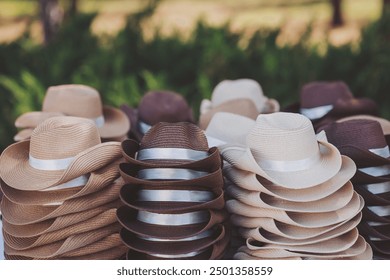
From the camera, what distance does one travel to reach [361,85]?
4113 mm

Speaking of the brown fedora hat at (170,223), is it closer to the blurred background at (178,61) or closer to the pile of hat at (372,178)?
the pile of hat at (372,178)

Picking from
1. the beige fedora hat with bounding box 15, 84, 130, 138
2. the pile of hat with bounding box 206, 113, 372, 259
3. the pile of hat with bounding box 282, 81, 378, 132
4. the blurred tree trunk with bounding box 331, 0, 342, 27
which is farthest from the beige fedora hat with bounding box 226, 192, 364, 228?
the blurred tree trunk with bounding box 331, 0, 342, 27

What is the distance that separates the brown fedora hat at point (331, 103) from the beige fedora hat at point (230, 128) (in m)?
0.49

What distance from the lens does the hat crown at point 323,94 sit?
2.61 m

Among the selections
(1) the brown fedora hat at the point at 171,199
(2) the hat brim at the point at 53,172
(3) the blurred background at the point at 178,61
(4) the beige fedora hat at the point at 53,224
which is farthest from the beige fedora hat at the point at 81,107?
(3) the blurred background at the point at 178,61

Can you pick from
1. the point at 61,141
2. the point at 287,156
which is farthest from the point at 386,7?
the point at 61,141

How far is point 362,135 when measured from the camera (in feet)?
6.59

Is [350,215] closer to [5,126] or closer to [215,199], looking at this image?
[215,199]

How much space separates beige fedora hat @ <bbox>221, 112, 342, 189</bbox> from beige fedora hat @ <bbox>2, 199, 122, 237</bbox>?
0.45 m

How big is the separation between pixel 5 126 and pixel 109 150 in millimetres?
2444

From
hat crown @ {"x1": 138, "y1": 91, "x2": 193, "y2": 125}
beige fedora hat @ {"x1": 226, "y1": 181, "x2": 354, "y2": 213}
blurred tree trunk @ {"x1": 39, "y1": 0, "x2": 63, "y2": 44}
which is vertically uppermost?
beige fedora hat @ {"x1": 226, "y1": 181, "x2": 354, "y2": 213}

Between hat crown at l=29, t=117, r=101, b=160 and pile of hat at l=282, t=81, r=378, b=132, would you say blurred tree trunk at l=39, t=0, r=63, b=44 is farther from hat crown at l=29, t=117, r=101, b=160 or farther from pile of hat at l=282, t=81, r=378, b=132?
hat crown at l=29, t=117, r=101, b=160

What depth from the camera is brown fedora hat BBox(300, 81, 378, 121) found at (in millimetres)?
2523

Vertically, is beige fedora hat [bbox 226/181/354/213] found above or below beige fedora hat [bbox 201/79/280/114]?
above
